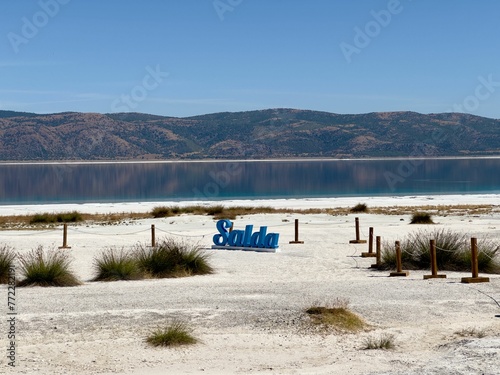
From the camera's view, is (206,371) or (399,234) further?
(399,234)

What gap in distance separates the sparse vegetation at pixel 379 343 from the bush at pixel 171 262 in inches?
294

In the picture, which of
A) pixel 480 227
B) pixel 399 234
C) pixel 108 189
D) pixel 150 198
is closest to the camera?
pixel 399 234

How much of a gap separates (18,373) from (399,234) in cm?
1977

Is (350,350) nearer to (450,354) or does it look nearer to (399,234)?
(450,354)

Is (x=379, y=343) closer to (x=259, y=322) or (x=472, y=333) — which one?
(x=472, y=333)

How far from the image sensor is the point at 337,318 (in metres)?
11.7

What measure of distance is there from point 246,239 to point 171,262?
19.7ft

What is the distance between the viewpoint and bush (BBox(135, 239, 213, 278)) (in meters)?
17.5

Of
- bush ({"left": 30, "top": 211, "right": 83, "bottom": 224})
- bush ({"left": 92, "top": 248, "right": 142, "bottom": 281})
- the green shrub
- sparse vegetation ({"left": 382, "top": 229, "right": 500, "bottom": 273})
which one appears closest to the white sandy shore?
bush ({"left": 92, "top": 248, "right": 142, "bottom": 281})

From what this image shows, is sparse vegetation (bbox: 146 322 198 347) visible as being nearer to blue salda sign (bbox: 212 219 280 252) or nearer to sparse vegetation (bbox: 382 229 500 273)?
sparse vegetation (bbox: 382 229 500 273)

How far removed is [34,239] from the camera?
85.8 ft

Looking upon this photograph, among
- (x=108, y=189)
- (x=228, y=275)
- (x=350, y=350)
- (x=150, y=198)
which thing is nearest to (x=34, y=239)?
(x=228, y=275)

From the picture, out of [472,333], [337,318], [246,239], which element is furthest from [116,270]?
[472,333]

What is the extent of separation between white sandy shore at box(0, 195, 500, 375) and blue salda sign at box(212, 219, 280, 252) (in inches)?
97.0
